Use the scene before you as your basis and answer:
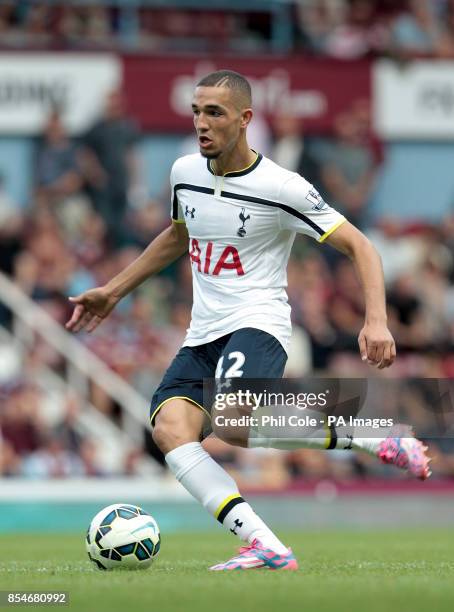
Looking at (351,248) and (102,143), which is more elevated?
(102,143)

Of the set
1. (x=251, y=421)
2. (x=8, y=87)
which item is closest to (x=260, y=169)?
(x=251, y=421)

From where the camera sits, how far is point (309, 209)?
7277 millimetres

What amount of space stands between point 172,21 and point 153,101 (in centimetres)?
116

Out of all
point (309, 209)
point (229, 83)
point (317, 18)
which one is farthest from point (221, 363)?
point (317, 18)

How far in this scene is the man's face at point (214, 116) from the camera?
23.8 ft

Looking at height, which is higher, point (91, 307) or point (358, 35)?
point (358, 35)

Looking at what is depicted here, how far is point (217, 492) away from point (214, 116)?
6.20 ft

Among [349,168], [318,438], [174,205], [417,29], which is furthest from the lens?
[417,29]

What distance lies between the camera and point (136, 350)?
17.3 metres

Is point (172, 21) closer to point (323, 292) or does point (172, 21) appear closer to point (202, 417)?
point (323, 292)

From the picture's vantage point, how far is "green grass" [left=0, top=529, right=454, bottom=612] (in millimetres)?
5578

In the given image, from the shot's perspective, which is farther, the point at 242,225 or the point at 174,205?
the point at 174,205

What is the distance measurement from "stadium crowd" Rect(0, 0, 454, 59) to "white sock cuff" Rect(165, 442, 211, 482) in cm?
1311

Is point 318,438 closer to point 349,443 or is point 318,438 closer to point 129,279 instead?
point 349,443
